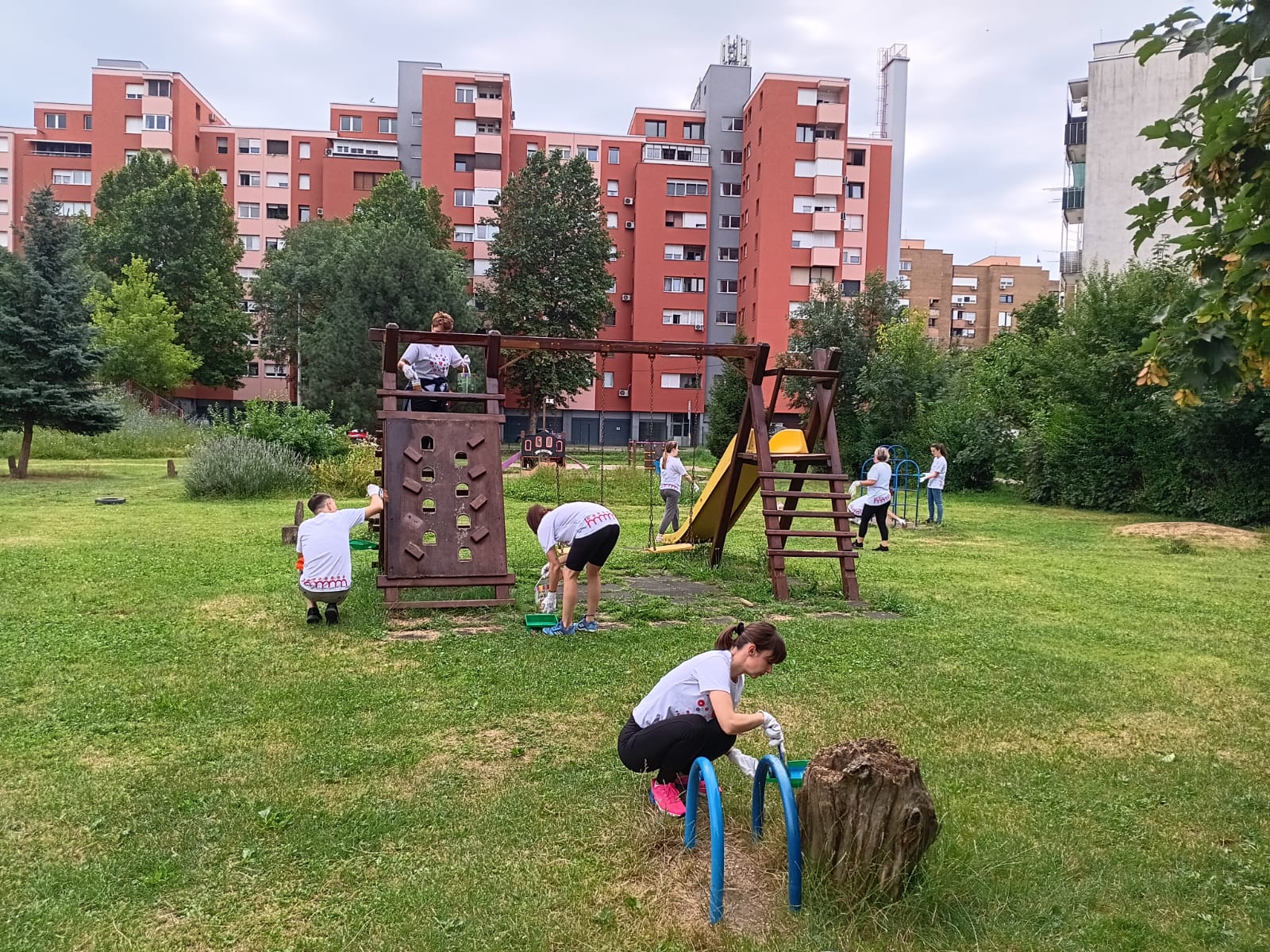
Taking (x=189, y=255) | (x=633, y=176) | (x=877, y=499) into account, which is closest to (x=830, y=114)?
(x=633, y=176)

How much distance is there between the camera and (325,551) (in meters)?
7.94

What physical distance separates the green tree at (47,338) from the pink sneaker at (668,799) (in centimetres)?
2327

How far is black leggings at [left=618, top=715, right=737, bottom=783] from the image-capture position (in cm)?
405

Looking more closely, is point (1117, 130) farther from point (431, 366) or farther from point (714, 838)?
point (714, 838)

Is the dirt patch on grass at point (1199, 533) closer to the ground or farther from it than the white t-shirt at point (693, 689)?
closer to the ground

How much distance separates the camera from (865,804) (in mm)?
3314

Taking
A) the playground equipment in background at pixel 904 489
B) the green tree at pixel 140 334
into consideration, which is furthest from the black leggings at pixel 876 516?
the green tree at pixel 140 334

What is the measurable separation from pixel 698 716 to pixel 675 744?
159 mm

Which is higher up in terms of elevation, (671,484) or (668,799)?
(671,484)

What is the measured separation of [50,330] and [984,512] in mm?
23541

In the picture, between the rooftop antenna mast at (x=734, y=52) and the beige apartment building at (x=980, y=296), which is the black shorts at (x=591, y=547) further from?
the beige apartment building at (x=980, y=296)

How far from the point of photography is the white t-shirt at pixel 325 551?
7.94 meters

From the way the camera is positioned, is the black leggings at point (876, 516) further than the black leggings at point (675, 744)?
Yes

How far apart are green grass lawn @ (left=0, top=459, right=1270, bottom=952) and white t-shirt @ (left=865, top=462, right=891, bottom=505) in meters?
5.48
